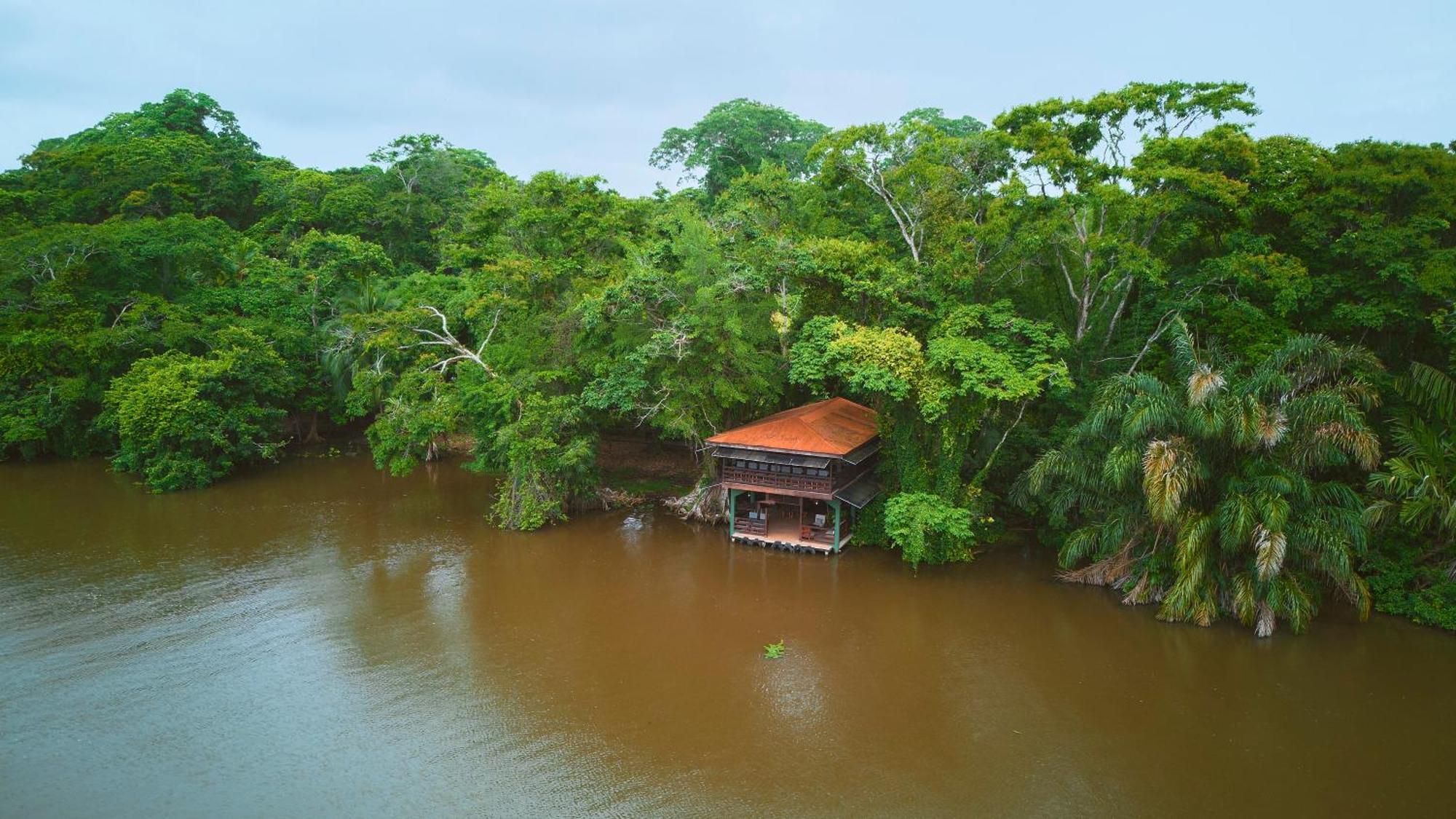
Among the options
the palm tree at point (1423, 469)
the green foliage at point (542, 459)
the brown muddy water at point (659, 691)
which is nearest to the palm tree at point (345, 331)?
the green foliage at point (542, 459)

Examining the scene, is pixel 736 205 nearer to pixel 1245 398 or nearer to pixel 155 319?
pixel 1245 398

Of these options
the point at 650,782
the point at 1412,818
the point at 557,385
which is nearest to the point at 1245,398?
the point at 1412,818

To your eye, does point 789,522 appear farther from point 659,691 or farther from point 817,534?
point 659,691

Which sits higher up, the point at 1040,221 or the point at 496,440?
the point at 1040,221

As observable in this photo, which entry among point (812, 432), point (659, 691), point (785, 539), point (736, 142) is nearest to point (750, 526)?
point (785, 539)

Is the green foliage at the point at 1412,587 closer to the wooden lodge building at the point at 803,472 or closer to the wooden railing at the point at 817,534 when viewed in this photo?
the wooden lodge building at the point at 803,472

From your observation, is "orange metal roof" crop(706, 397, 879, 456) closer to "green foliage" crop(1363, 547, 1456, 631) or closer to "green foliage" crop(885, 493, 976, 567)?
"green foliage" crop(885, 493, 976, 567)

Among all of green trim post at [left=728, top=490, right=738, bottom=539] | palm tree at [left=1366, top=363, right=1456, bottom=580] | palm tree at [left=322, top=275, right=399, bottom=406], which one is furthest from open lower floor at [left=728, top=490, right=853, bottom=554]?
palm tree at [left=322, top=275, right=399, bottom=406]
